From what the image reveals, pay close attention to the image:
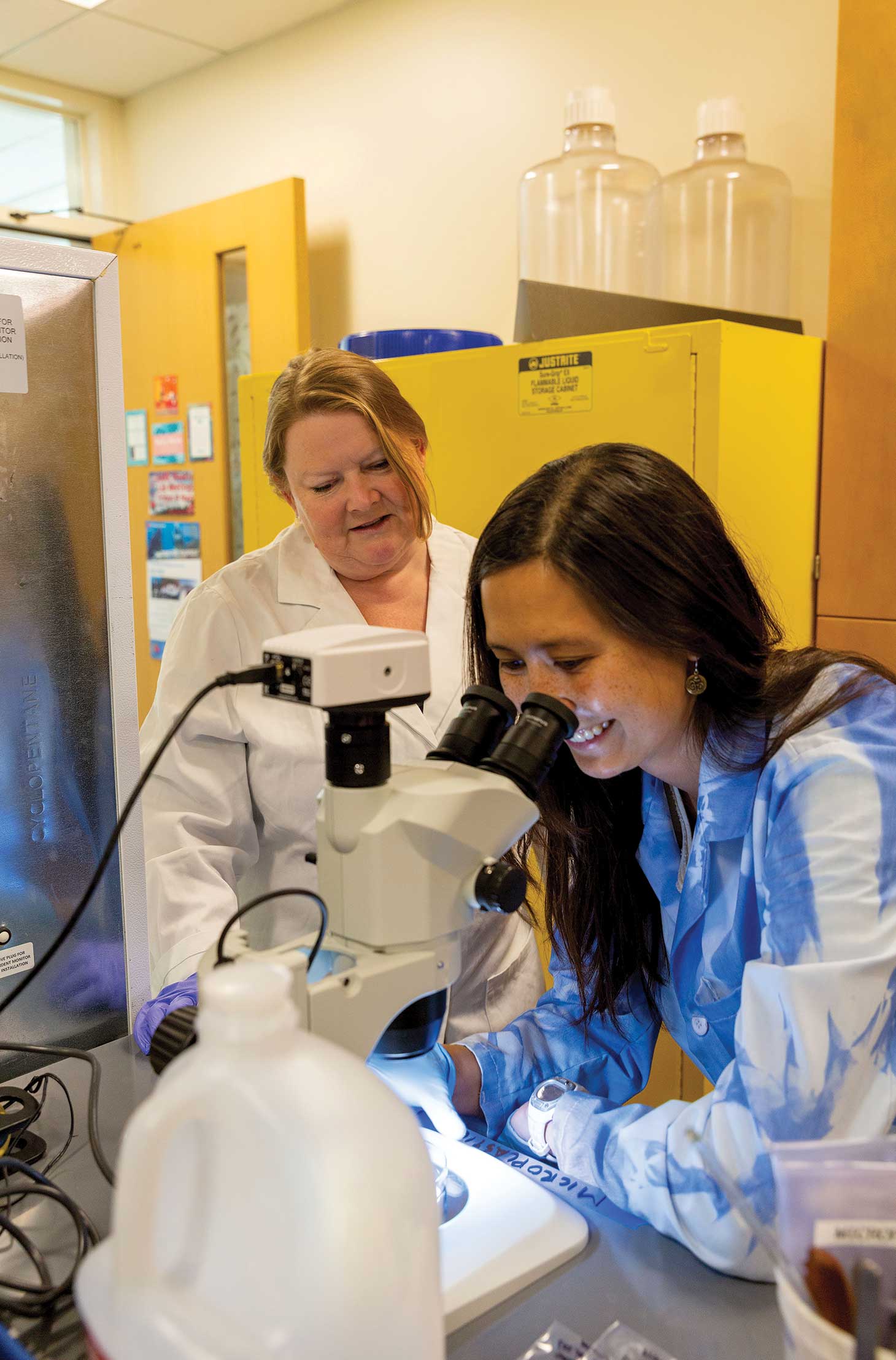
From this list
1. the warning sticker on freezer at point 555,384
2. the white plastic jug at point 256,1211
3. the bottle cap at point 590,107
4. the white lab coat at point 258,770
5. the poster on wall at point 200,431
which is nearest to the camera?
the white plastic jug at point 256,1211

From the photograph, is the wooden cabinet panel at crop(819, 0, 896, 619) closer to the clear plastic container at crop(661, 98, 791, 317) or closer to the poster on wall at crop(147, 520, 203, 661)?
the clear plastic container at crop(661, 98, 791, 317)

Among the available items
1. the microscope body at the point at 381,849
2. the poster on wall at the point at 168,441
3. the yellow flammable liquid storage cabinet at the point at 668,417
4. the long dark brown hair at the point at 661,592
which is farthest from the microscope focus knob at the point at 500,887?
the poster on wall at the point at 168,441

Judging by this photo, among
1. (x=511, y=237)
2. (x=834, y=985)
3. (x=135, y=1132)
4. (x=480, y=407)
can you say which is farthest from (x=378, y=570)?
(x=511, y=237)

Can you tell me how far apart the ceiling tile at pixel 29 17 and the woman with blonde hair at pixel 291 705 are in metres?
2.47

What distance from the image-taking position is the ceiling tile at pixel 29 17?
10.6ft

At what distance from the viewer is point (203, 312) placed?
359 cm

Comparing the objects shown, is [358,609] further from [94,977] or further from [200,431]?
[200,431]

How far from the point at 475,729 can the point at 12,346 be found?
0.61 metres

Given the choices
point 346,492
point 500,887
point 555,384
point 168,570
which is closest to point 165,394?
point 168,570

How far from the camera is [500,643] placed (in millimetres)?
1022

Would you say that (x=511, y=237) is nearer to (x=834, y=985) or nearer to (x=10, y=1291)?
(x=834, y=985)

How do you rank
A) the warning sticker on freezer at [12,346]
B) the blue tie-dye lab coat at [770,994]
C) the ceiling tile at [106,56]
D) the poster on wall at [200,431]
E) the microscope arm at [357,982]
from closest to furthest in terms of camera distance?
the microscope arm at [357,982]
the blue tie-dye lab coat at [770,994]
the warning sticker on freezer at [12,346]
the ceiling tile at [106,56]
the poster on wall at [200,431]

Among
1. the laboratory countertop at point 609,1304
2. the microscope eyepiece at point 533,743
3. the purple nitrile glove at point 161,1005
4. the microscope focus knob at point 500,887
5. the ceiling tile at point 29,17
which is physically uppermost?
the ceiling tile at point 29,17

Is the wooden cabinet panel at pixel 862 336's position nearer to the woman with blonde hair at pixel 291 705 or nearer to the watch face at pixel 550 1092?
the woman with blonde hair at pixel 291 705
